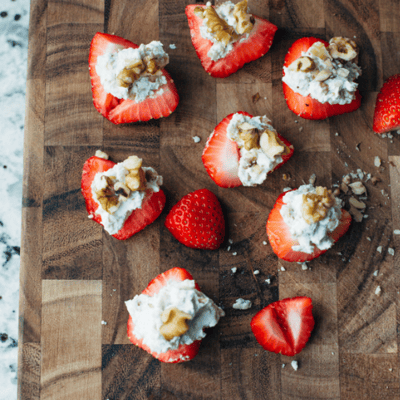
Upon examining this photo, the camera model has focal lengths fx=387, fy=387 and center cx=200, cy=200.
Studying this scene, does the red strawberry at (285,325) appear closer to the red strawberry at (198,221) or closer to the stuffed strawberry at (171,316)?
the stuffed strawberry at (171,316)

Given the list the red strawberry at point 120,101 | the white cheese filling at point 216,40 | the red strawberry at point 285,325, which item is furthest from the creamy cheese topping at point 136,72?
the red strawberry at point 285,325

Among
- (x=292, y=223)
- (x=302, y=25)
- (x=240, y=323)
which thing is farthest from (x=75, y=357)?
(x=302, y=25)

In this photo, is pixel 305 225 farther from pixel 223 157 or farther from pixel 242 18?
pixel 242 18

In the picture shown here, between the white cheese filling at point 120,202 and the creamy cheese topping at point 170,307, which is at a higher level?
the white cheese filling at point 120,202

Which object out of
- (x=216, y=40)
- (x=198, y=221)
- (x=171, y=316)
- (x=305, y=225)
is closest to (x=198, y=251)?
(x=198, y=221)

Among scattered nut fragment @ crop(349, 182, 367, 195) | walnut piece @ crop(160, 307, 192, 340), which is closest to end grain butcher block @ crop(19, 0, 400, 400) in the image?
scattered nut fragment @ crop(349, 182, 367, 195)

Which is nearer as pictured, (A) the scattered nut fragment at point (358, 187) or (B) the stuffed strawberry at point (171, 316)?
(B) the stuffed strawberry at point (171, 316)

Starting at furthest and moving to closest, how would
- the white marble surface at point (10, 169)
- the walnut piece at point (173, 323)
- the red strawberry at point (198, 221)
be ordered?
the white marble surface at point (10, 169), the red strawberry at point (198, 221), the walnut piece at point (173, 323)
